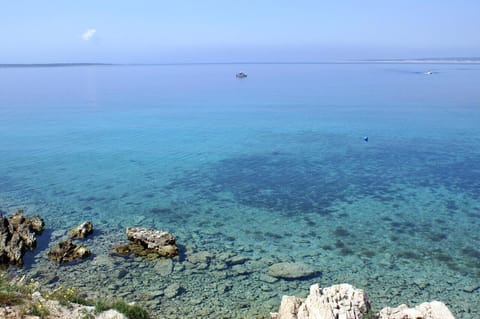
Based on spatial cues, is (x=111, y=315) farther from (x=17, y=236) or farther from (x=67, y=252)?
(x=17, y=236)

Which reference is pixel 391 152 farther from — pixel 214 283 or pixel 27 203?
pixel 27 203

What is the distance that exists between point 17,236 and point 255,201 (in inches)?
550

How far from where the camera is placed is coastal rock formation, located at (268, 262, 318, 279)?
1798 centimetres

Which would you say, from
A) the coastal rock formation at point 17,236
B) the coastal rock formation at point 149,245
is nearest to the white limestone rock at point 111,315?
the coastal rock formation at point 149,245

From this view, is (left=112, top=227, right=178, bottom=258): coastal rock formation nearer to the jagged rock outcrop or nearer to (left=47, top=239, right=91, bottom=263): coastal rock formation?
(left=47, top=239, right=91, bottom=263): coastal rock formation

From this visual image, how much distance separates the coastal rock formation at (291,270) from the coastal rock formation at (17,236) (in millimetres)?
11592

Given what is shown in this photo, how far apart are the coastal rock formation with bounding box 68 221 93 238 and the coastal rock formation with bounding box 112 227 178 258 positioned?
7.98ft

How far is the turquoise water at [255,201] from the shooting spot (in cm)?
1742

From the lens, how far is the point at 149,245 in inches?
785

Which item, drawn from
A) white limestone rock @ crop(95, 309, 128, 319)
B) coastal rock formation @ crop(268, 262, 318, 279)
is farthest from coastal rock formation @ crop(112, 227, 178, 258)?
white limestone rock @ crop(95, 309, 128, 319)

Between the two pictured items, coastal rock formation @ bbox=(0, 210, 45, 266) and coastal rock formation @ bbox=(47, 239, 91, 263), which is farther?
coastal rock formation @ bbox=(47, 239, 91, 263)

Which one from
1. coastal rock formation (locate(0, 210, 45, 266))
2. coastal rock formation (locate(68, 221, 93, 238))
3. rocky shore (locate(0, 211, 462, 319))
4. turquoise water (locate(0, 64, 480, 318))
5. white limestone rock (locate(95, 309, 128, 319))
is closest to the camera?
white limestone rock (locate(95, 309, 128, 319))

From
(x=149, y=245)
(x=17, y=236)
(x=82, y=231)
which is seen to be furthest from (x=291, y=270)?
(x=17, y=236)

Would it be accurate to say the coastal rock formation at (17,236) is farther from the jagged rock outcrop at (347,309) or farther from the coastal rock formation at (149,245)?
the jagged rock outcrop at (347,309)
